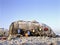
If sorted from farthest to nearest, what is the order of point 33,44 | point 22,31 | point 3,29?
point 3,29 → point 22,31 → point 33,44

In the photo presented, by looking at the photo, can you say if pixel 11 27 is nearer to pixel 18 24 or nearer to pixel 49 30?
pixel 18 24

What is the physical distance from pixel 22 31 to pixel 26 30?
210 mm

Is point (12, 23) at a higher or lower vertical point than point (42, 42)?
higher

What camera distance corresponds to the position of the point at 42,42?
4945 mm

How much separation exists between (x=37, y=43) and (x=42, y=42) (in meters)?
0.18

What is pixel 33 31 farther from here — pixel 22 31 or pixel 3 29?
pixel 3 29

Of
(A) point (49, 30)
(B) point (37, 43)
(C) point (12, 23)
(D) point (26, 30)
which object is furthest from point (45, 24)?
(B) point (37, 43)

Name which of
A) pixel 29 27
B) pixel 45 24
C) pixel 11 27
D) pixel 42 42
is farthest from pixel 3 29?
pixel 42 42

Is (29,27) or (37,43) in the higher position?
(29,27)

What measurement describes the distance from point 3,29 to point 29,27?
1.92 m

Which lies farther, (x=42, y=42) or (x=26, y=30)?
(x=26, y=30)

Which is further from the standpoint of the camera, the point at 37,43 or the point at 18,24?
the point at 18,24

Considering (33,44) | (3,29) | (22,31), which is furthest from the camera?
(3,29)

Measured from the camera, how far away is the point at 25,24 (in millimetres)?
7906
